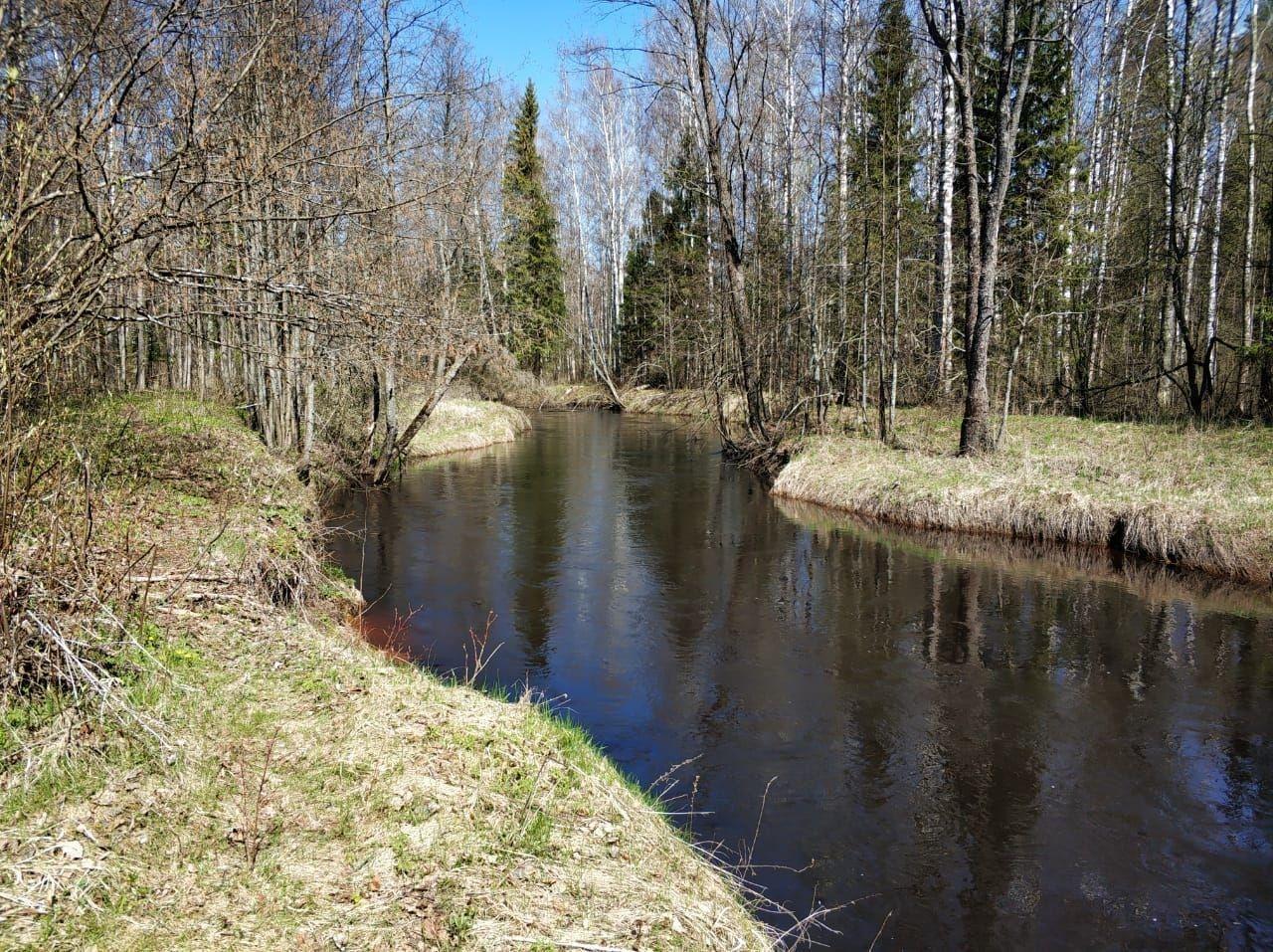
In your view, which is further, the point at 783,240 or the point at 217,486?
the point at 783,240

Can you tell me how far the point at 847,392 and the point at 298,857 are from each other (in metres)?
19.9

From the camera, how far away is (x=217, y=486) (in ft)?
28.1

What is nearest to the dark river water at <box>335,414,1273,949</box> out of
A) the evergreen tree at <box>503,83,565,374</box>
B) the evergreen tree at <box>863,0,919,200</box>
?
the evergreen tree at <box>863,0,919,200</box>

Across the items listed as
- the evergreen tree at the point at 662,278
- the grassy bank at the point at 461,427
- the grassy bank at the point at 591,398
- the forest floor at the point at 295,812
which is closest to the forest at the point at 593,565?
the forest floor at the point at 295,812

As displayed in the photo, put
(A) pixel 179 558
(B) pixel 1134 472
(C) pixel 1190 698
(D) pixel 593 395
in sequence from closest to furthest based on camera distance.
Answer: (A) pixel 179 558 < (C) pixel 1190 698 < (B) pixel 1134 472 < (D) pixel 593 395

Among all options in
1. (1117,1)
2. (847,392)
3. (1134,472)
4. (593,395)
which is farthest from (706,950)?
(593,395)

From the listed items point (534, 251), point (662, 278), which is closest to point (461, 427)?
point (662, 278)

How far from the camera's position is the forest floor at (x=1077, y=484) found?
441 inches

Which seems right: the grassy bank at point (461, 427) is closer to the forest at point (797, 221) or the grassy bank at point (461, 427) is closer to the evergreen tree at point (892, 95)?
the forest at point (797, 221)

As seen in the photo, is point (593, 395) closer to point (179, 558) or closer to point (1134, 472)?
point (1134, 472)

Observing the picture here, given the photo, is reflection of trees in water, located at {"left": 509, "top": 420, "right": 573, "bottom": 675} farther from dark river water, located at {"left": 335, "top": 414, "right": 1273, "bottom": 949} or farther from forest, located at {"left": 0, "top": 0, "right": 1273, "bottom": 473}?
forest, located at {"left": 0, "top": 0, "right": 1273, "bottom": 473}

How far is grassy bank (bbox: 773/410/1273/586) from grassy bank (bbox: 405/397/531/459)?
10.7 metres

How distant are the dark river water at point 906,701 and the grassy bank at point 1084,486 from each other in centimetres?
66

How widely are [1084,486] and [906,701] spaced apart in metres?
7.41
